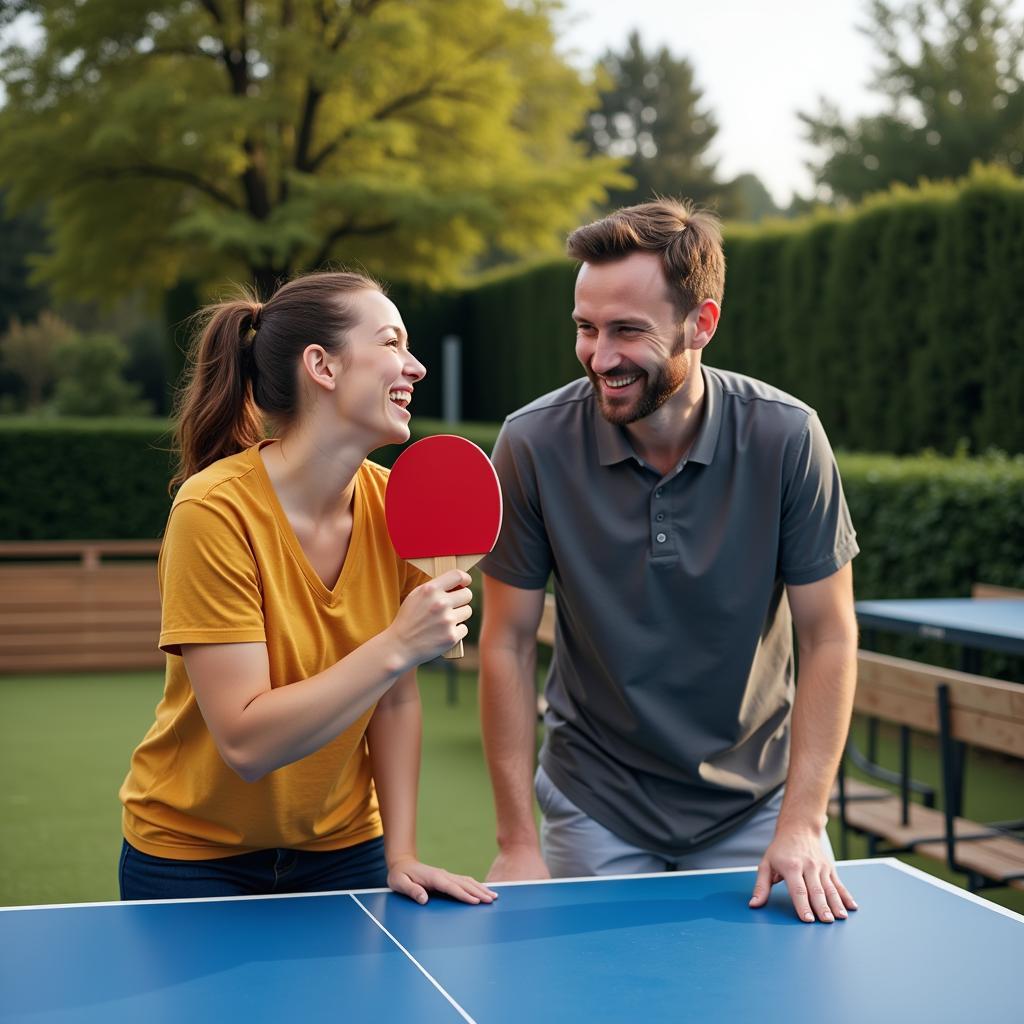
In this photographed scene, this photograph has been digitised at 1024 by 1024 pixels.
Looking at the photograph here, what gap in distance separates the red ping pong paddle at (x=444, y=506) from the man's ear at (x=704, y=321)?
0.66 metres

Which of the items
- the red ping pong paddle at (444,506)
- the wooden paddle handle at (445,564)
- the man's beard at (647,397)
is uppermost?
the man's beard at (647,397)

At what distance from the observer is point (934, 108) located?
36438mm

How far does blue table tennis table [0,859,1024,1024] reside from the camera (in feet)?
6.88

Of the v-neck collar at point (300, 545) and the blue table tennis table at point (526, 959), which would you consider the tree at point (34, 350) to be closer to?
the v-neck collar at point (300, 545)

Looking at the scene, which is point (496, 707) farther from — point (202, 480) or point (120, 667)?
point (120, 667)

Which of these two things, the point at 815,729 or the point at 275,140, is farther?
the point at 275,140

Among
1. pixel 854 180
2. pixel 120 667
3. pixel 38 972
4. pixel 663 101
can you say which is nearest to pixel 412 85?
pixel 120 667

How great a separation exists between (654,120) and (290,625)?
5187cm

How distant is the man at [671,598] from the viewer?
305 centimetres

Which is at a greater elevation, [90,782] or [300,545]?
[300,545]

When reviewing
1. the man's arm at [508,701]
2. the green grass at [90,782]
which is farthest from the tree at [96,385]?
the man's arm at [508,701]

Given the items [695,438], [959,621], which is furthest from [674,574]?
[959,621]

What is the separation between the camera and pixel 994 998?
7.18 ft

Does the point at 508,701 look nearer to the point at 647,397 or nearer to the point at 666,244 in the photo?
the point at 647,397
